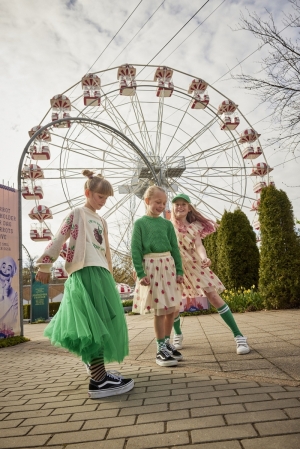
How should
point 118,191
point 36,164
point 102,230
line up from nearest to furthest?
point 102,230 < point 36,164 < point 118,191

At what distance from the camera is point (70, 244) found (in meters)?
2.55

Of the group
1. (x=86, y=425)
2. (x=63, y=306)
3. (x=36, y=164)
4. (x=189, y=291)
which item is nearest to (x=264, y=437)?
(x=86, y=425)

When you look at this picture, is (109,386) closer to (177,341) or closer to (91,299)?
(91,299)

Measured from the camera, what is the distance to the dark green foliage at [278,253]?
709 cm

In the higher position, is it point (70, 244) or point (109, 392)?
point (70, 244)

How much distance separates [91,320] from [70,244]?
1.85 feet

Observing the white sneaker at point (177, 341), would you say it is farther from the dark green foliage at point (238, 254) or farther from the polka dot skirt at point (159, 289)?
the dark green foliage at point (238, 254)

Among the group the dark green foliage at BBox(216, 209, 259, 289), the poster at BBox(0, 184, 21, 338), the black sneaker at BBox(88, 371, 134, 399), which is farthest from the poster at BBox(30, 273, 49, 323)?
the black sneaker at BBox(88, 371, 134, 399)

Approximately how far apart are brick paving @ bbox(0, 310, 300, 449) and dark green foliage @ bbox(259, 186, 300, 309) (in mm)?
4036

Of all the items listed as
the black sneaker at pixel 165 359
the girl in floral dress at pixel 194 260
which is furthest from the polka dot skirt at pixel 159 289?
the girl in floral dress at pixel 194 260

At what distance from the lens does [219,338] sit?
3.92 m

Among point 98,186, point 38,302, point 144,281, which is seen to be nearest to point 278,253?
point 144,281

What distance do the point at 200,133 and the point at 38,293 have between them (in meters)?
9.19

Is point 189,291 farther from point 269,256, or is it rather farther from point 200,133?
point 200,133
